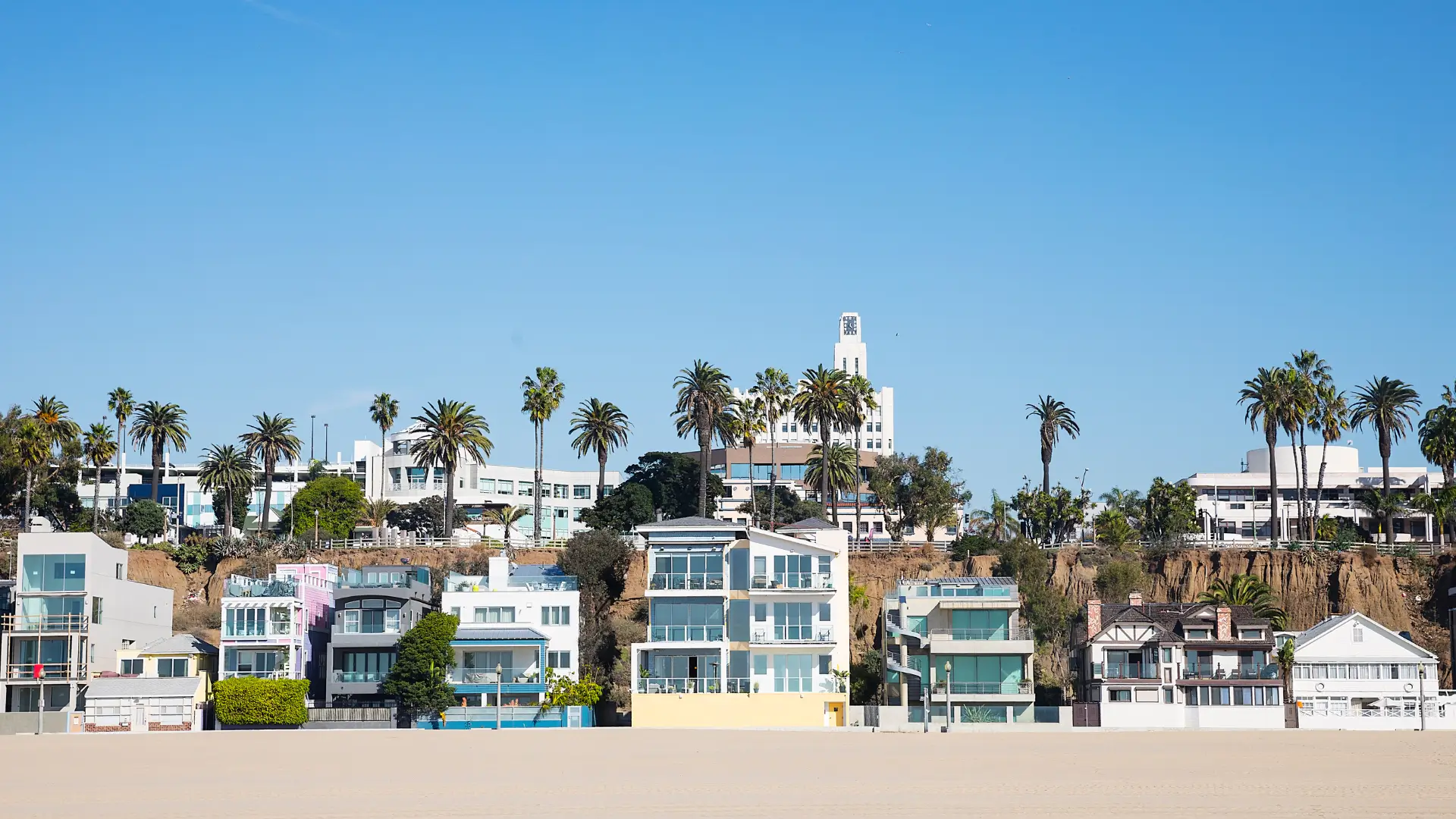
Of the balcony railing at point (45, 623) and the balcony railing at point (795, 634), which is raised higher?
the balcony railing at point (45, 623)

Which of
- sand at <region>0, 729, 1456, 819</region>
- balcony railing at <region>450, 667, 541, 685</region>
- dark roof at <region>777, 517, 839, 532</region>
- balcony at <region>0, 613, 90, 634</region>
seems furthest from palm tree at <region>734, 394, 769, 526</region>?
sand at <region>0, 729, 1456, 819</region>

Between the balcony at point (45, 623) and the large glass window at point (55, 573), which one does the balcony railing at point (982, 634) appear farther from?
the large glass window at point (55, 573)

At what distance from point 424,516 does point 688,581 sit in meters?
58.4

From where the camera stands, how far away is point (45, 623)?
77.2m

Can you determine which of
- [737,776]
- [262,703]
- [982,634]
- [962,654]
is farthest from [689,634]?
[737,776]

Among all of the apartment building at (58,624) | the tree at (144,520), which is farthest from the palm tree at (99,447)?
the apartment building at (58,624)

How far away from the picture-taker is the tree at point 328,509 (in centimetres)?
11888

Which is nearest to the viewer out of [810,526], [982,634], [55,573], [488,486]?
[982,634]

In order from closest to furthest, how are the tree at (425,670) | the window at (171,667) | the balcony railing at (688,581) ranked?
the tree at (425,670), the balcony railing at (688,581), the window at (171,667)

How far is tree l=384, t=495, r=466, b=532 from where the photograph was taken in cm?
12988

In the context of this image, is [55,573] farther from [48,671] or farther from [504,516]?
[504,516]

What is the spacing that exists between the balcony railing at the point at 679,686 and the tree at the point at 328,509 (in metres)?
45.7

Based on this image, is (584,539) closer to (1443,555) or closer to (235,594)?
(235,594)

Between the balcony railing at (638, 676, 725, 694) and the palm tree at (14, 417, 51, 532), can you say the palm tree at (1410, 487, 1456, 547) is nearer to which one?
the balcony railing at (638, 676, 725, 694)
